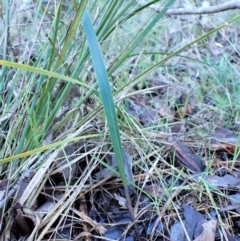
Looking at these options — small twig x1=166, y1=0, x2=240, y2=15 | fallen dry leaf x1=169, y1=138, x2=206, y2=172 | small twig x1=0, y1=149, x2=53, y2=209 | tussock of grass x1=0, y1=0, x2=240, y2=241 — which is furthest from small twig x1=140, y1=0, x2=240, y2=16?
small twig x1=0, y1=149, x2=53, y2=209

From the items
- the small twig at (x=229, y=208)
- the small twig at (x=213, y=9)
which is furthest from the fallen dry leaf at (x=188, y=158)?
the small twig at (x=213, y=9)

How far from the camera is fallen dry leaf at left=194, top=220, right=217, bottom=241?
2.87ft

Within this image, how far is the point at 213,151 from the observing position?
3.75 ft

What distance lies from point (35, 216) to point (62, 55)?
35cm

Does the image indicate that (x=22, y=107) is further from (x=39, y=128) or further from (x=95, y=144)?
(x=95, y=144)

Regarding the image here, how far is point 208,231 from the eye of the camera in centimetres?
89

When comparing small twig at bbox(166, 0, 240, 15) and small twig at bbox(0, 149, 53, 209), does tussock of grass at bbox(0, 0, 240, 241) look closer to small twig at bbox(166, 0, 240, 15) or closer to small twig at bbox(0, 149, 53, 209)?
small twig at bbox(0, 149, 53, 209)

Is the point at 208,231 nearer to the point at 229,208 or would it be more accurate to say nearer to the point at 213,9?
the point at 229,208

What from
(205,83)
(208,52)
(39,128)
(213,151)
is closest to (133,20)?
(208,52)

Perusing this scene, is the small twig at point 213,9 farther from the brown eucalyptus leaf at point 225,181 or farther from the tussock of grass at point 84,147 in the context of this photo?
the brown eucalyptus leaf at point 225,181

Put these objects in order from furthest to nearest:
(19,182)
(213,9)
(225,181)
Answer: (213,9) < (225,181) < (19,182)

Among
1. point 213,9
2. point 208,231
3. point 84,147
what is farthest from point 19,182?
point 213,9

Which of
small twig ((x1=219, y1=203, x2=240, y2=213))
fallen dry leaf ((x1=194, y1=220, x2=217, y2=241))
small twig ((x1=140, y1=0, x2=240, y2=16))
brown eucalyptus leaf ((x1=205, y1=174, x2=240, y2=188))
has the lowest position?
fallen dry leaf ((x1=194, y1=220, x2=217, y2=241))

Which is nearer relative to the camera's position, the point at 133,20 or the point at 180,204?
the point at 180,204
